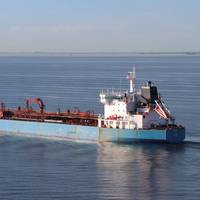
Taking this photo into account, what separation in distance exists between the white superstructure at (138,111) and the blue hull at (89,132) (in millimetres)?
1057

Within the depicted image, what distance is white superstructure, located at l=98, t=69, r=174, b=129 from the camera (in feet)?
172

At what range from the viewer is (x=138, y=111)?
5312 centimetres

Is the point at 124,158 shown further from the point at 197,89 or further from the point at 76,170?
the point at 197,89

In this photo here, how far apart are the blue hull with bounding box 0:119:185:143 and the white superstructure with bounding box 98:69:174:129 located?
41.6 inches

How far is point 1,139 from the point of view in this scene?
56156 millimetres

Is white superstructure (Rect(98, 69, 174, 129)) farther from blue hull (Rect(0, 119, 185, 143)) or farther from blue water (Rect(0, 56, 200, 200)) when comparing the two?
blue water (Rect(0, 56, 200, 200))

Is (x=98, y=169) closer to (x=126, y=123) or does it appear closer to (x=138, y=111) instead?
(x=126, y=123)

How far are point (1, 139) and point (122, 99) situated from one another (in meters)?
10.7

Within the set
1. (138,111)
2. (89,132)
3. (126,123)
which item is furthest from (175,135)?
(89,132)

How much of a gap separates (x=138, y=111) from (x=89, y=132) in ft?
14.0

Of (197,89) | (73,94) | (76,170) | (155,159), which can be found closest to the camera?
(76,170)

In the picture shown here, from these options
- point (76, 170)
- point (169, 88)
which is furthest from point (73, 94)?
point (76, 170)

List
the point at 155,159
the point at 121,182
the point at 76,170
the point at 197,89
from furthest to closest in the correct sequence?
the point at 197,89, the point at 155,159, the point at 76,170, the point at 121,182

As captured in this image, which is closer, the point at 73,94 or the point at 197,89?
the point at 73,94
